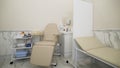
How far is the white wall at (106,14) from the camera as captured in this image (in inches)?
98.3

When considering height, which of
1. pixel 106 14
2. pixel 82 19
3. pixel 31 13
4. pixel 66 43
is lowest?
pixel 66 43

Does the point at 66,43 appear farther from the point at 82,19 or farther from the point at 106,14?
the point at 106,14

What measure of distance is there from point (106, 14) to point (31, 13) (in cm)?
220

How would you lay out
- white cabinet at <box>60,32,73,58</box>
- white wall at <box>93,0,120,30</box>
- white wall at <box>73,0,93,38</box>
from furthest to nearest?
white cabinet at <box>60,32,73,58</box>
white wall at <box>73,0,93,38</box>
white wall at <box>93,0,120,30</box>

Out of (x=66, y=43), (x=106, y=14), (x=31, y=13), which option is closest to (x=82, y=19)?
(x=106, y=14)

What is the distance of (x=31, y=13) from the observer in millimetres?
3467

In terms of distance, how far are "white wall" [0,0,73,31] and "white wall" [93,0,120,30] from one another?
118cm

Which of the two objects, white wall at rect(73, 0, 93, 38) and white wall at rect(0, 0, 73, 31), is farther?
white wall at rect(0, 0, 73, 31)

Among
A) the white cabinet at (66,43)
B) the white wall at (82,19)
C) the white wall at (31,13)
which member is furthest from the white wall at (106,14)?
the white wall at (31,13)

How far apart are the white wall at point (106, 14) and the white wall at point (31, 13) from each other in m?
1.18

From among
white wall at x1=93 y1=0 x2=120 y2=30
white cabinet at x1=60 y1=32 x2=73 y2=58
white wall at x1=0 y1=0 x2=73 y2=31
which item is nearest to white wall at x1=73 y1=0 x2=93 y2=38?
white wall at x1=93 y1=0 x2=120 y2=30

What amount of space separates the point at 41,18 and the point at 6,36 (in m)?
1.20

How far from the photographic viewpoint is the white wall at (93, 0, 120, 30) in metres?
2.50

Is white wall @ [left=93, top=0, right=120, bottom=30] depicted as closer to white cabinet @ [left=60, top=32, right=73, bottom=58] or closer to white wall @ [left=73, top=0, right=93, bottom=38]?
white wall @ [left=73, top=0, right=93, bottom=38]
